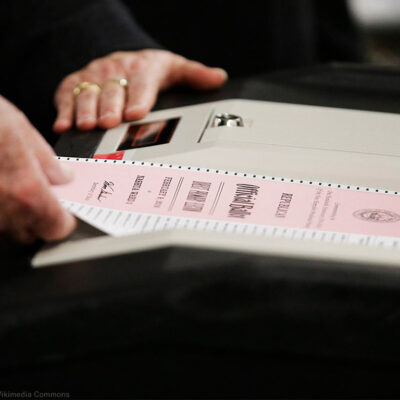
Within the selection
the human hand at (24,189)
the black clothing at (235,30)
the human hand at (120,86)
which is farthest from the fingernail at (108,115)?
the black clothing at (235,30)

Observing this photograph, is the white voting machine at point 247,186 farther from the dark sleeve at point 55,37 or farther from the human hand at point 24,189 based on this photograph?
the dark sleeve at point 55,37

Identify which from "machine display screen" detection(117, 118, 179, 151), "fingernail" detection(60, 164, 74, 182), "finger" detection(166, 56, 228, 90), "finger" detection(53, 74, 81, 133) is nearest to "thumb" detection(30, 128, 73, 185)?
"fingernail" detection(60, 164, 74, 182)

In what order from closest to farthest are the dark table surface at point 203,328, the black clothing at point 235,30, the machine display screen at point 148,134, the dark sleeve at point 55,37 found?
1. the dark table surface at point 203,328
2. the machine display screen at point 148,134
3. the dark sleeve at point 55,37
4. the black clothing at point 235,30

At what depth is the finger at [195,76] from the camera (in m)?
0.93

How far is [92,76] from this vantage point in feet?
3.19

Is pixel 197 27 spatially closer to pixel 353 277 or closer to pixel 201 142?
pixel 201 142

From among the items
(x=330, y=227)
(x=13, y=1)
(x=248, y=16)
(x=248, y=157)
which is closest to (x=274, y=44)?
(x=248, y=16)

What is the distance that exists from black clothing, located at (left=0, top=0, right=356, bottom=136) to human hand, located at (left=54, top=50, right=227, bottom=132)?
0.05m

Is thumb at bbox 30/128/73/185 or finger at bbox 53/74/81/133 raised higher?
thumb at bbox 30/128/73/185

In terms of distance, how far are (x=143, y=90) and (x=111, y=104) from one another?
0.05m

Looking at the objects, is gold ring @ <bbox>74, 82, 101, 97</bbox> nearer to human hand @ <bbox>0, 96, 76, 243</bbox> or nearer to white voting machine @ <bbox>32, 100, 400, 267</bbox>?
white voting machine @ <bbox>32, 100, 400, 267</bbox>

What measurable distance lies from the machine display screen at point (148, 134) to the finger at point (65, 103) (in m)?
0.09

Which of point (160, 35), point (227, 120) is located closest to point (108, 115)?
point (227, 120)

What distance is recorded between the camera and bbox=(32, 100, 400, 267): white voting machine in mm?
570
